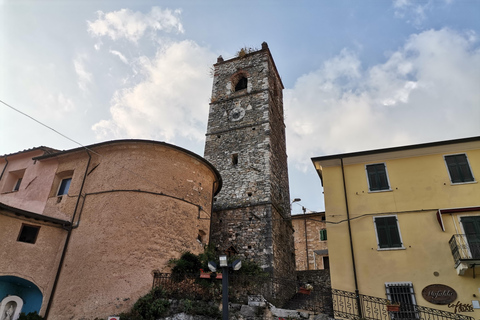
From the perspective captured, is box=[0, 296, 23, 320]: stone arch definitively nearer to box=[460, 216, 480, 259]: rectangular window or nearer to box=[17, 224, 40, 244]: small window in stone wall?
box=[17, 224, 40, 244]: small window in stone wall

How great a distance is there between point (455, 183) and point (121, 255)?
12.1 metres

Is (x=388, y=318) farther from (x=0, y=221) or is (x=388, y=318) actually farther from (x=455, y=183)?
(x=0, y=221)

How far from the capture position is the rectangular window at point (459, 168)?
1239 centimetres

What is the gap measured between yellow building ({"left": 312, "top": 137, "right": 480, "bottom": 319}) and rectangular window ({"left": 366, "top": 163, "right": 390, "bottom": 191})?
4cm

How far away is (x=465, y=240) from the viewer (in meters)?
11.2

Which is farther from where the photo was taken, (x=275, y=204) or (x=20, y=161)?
(x=275, y=204)

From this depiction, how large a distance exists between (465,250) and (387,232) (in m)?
2.37

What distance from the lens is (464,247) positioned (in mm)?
10977

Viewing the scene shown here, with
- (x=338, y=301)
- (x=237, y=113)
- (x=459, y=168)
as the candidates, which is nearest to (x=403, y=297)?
(x=338, y=301)

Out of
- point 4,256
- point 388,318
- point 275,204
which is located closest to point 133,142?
point 4,256

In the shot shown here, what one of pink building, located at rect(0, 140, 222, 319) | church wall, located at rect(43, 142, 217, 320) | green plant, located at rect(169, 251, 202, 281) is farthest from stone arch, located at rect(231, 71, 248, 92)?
green plant, located at rect(169, 251, 202, 281)

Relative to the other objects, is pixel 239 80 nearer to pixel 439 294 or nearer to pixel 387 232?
pixel 387 232

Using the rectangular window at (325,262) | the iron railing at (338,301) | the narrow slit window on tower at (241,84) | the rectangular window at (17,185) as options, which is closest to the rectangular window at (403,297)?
the iron railing at (338,301)

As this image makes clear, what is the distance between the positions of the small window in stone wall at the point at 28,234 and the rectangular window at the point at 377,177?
1237 centimetres
